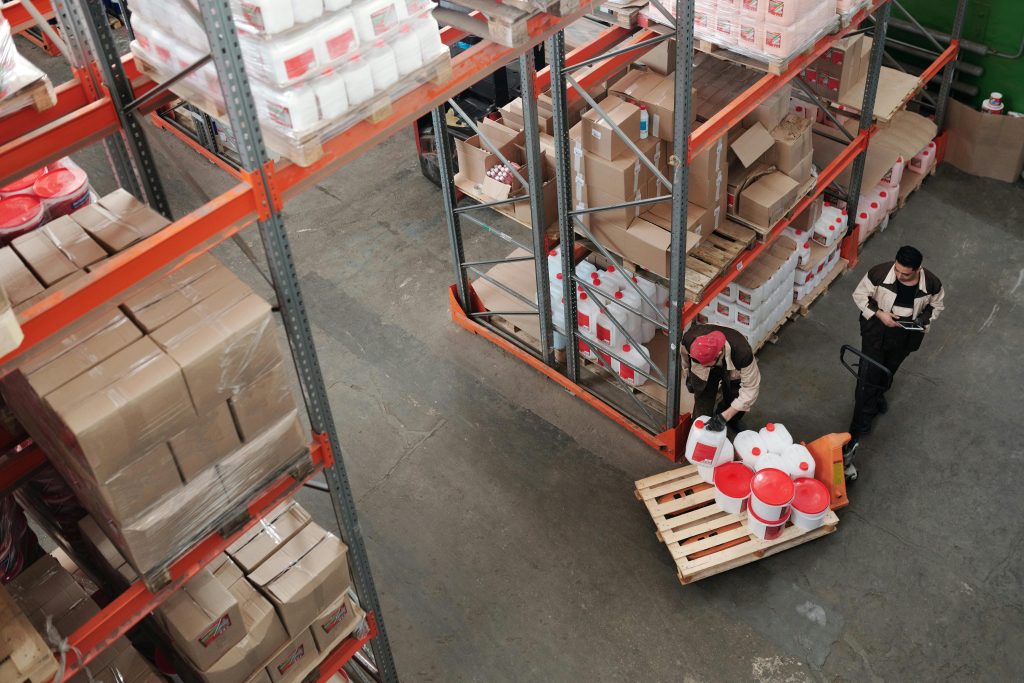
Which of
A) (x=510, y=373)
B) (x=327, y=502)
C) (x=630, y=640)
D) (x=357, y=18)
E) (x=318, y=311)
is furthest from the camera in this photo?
(x=318, y=311)

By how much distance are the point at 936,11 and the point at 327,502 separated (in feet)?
26.5

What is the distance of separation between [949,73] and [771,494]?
5731 millimetres

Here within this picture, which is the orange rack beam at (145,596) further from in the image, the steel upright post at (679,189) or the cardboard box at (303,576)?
the steel upright post at (679,189)

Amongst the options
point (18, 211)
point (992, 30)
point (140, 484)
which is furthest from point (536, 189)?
point (992, 30)

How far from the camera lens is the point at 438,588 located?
7367mm

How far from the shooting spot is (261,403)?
432 centimetres

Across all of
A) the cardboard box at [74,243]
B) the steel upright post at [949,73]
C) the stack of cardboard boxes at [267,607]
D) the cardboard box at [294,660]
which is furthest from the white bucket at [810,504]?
the steel upright post at [949,73]

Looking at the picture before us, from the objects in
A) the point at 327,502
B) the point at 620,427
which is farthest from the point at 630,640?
the point at 327,502

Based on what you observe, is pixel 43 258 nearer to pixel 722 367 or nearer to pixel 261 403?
pixel 261 403

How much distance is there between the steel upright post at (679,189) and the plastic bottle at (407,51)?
212cm

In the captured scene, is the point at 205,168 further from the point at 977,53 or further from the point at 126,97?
the point at 977,53

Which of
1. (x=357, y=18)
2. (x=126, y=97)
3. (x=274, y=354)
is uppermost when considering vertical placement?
(x=357, y=18)

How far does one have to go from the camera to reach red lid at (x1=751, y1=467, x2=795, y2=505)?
692 cm

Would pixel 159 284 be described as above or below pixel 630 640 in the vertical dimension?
above
